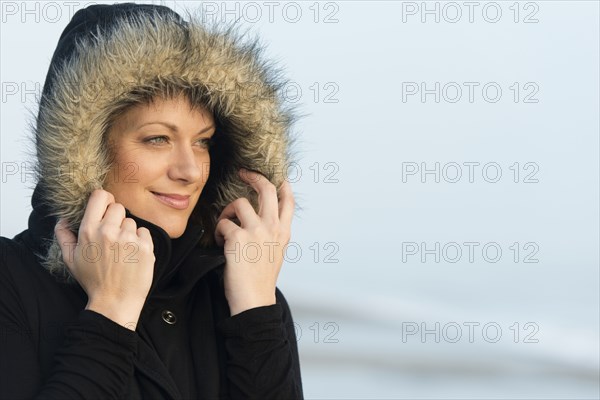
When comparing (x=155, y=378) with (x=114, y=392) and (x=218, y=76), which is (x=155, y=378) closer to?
(x=114, y=392)

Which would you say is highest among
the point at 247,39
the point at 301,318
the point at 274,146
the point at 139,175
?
the point at 301,318

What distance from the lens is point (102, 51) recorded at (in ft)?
7.20

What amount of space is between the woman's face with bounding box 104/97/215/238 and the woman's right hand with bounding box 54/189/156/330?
9 centimetres

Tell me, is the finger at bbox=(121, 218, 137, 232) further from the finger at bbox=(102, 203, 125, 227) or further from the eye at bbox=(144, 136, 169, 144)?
the eye at bbox=(144, 136, 169, 144)

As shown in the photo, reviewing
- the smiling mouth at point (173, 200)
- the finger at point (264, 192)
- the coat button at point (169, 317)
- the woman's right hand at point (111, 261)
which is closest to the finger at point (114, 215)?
the woman's right hand at point (111, 261)

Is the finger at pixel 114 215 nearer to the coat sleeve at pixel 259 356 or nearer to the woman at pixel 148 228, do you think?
the woman at pixel 148 228

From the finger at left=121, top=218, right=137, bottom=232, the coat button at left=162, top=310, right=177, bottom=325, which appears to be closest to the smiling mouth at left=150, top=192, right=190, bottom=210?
the finger at left=121, top=218, right=137, bottom=232

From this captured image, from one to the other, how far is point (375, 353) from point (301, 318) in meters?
0.52

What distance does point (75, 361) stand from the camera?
6.48ft

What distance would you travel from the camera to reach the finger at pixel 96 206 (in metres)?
2.12

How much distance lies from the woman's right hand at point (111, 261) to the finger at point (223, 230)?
24 centimetres

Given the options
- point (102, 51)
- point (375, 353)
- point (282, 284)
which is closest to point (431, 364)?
point (375, 353)

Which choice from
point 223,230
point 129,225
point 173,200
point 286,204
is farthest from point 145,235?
point 286,204

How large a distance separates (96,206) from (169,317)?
30 cm
